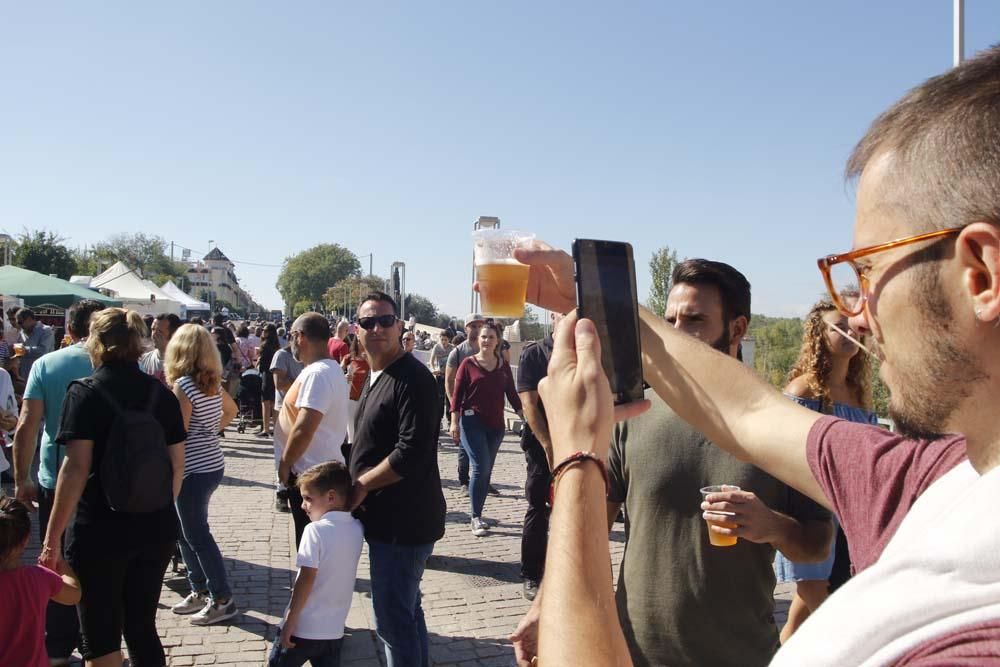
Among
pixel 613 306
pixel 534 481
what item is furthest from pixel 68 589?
pixel 534 481

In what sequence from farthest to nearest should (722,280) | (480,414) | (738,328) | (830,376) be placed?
(480,414), (830,376), (738,328), (722,280)

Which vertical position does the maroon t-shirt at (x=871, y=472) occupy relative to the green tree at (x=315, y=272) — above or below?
below

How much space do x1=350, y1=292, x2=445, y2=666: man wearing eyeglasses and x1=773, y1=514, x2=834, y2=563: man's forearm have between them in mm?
2082

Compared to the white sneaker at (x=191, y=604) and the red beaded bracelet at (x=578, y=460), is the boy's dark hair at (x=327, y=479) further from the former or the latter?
the red beaded bracelet at (x=578, y=460)

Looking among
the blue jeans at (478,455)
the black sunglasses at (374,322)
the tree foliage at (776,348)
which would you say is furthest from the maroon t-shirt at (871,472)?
the tree foliage at (776,348)

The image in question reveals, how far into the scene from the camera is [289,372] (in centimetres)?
955

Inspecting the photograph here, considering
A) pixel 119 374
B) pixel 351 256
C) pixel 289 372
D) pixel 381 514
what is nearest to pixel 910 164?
pixel 381 514

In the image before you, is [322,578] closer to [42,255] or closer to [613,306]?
[613,306]

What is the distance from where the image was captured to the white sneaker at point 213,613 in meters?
5.05

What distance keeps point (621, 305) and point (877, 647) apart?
883mm

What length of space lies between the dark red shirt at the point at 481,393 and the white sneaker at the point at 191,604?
10.6 ft

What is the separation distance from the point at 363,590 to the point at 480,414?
2.34m

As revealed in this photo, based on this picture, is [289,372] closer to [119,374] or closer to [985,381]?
[119,374]

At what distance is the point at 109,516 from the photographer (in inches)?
146
